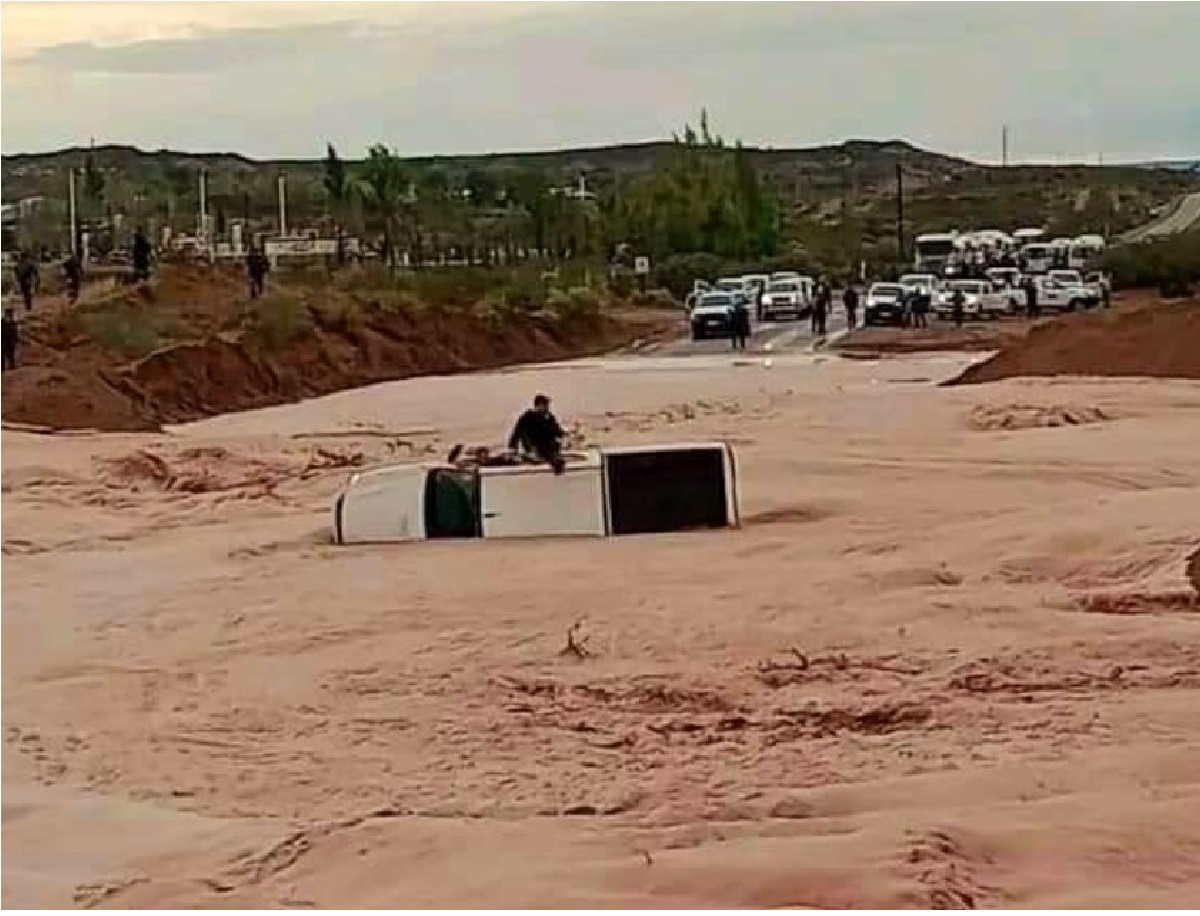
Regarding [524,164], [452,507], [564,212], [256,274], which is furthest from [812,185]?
[452,507]

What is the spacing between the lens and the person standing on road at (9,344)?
4047 centimetres

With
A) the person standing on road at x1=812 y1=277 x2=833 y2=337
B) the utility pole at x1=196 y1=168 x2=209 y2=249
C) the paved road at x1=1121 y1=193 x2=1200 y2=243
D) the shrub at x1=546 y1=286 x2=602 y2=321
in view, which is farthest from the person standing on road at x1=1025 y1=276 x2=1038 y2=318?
the paved road at x1=1121 y1=193 x2=1200 y2=243

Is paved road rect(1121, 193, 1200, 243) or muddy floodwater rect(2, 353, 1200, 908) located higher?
paved road rect(1121, 193, 1200, 243)

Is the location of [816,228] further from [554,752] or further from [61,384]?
[554,752]

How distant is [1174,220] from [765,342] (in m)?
53.0

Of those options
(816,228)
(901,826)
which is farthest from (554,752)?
(816,228)

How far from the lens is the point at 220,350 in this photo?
45.7 m

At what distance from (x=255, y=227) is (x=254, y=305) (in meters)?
41.6

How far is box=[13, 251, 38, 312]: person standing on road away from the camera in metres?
47.6

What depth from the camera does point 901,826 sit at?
1017cm

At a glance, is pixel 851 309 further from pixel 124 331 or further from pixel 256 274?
pixel 124 331

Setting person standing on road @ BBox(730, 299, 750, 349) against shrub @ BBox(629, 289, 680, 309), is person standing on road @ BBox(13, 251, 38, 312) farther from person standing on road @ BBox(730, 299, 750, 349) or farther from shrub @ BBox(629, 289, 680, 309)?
shrub @ BBox(629, 289, 680, 309)

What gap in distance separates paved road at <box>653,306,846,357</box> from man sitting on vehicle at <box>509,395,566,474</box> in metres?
28.6

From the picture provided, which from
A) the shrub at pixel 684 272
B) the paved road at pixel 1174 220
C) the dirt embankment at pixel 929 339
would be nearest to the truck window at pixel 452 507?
the dirt embankment at pixel 929 339
